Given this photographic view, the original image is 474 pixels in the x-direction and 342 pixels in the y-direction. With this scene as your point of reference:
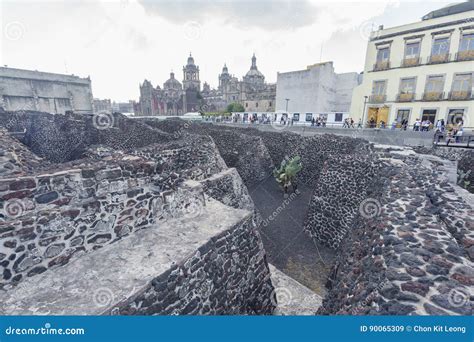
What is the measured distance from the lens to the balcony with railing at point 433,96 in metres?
18.2

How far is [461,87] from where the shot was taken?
57.8 feet

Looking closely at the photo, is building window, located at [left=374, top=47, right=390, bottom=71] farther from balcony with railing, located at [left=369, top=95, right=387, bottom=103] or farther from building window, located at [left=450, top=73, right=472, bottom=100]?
building window, located at [left=450, top=73, right=472, bottom=100]

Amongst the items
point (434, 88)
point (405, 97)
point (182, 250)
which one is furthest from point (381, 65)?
point (182, 250)

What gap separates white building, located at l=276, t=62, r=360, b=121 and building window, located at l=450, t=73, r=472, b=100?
13.7 m

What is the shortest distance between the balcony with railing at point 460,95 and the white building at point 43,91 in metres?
51.8

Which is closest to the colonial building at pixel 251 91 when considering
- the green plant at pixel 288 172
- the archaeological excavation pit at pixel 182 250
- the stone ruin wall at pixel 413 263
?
the green plant at pixel 288 172

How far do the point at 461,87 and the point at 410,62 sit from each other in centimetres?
425

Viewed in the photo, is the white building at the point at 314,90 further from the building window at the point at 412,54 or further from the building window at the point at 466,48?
the building window at the point at 466,48

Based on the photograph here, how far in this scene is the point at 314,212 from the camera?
9898 mm

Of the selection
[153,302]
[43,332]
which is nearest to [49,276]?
[43,332]

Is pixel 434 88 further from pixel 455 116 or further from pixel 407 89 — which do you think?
pixel 455 116

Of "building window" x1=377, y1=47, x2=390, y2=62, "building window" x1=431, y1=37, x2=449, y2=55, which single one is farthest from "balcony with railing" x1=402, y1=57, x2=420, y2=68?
"building window" x1=377, y1=47, x2=390, y2=62

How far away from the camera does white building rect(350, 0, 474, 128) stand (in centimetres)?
1728

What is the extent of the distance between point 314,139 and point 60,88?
47.8 metres
